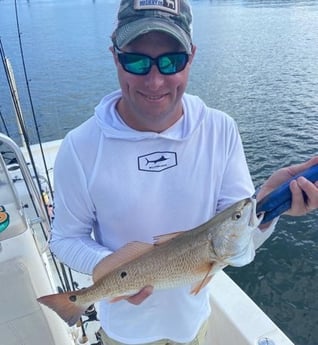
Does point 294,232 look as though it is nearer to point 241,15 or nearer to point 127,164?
point 127,164

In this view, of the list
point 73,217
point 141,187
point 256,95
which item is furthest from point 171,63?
point 256,95

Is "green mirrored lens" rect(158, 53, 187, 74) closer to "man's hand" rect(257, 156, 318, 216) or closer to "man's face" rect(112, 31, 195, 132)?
"man's face" rect(112, 31, 195, 132)

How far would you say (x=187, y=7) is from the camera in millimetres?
1508

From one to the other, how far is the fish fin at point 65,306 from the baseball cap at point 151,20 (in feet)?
3.28

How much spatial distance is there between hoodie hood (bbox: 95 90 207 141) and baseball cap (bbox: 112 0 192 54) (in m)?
0.27

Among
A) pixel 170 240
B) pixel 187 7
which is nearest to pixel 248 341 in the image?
pixel 170 240

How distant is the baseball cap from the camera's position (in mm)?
1392

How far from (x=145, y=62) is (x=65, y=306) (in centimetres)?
100

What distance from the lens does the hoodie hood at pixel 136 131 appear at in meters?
1.54


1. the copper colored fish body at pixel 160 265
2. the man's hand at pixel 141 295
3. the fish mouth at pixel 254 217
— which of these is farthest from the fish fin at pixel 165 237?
the fish mouth at pixel 254 217

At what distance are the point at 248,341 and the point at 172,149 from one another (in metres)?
1.39

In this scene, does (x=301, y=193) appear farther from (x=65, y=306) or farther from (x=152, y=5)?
(x=65, y=306)

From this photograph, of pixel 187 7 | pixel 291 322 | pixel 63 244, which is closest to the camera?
pixel 187 7

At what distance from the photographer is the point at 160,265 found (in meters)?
1.55
